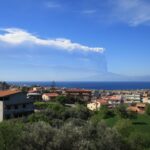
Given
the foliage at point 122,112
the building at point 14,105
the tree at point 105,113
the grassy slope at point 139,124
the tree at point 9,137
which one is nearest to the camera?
the tree at point 9,137

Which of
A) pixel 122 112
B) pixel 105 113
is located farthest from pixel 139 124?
pixel 105 113

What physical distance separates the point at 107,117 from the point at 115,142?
51.6 metres

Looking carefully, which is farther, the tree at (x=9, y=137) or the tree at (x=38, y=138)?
the tree at (x=38, y=138)

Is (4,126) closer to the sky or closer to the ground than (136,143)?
closer to the sky

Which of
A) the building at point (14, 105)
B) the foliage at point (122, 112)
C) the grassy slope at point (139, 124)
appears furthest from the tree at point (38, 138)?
the foliage at point (122, 112)

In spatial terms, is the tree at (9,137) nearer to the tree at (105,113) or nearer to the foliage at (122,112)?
the tree at (105,113)

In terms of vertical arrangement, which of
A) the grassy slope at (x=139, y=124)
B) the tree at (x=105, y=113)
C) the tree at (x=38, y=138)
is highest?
the tree at (x=38, y=138)

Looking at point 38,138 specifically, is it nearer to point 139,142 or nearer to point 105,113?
point 139,142

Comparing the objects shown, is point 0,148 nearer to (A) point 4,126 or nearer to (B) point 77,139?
(A) point 4,126

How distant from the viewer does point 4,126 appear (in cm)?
2661

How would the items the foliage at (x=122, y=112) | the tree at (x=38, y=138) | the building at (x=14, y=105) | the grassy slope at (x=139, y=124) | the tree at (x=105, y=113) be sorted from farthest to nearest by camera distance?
1. the tree at (x=105, y=113)
2. the foliage at (x=122, y=112)
3. the building at (x=14, y=105)
4. the grassy slope at (x=139, y=124)
5. the tree at (x=38, y=138)

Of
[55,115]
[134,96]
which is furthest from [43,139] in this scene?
[134,96]

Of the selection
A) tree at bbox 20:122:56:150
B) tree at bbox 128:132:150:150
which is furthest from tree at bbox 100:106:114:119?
tree at bbox 20:122:56:150

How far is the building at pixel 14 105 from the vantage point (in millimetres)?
62053
